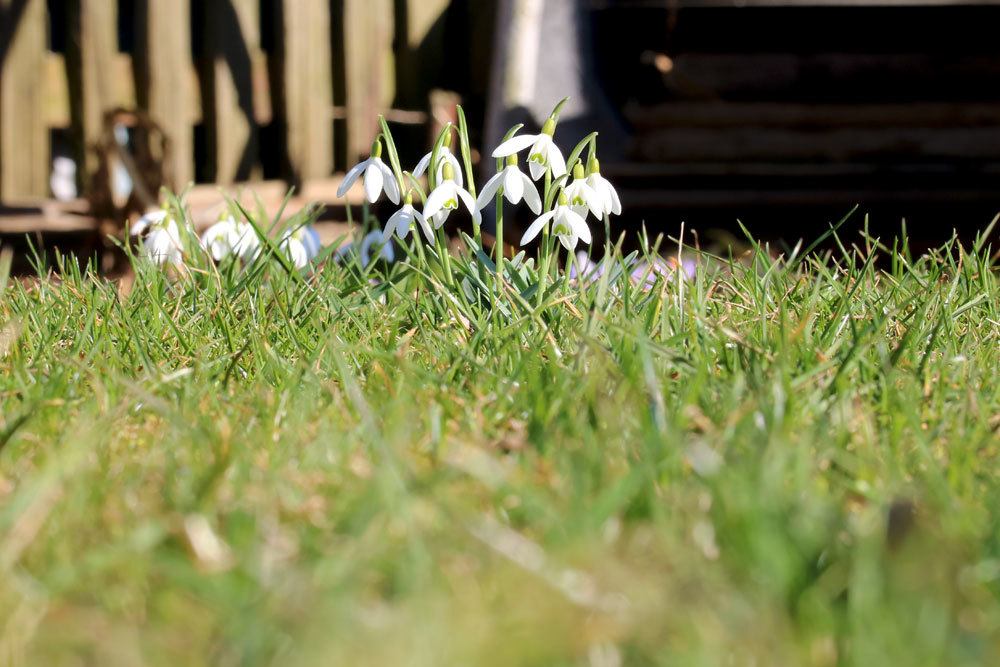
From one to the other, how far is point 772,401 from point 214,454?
2.54 feet

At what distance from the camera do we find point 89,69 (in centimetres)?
656

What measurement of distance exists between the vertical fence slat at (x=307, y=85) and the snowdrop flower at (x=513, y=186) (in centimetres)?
505

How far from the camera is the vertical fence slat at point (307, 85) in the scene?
723 cm

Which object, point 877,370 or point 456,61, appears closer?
point 877,370

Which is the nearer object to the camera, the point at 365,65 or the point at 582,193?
the point at 582,193

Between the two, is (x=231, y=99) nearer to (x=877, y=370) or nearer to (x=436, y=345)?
(x=436, y=345)

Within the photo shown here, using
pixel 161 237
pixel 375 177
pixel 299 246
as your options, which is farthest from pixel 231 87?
pixel 375 177

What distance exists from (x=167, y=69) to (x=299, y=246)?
401cm

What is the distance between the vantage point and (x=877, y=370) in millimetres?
1968

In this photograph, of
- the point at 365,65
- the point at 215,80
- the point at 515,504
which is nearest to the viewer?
the point at 515,504

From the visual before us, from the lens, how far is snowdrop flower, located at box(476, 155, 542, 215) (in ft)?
7.88

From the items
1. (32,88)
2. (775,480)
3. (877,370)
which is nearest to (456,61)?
(32,88)

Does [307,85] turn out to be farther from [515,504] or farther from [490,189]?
[515,504]

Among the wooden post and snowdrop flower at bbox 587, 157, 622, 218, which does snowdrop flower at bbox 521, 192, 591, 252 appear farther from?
the wooden post
